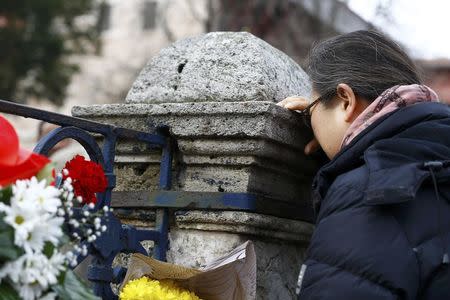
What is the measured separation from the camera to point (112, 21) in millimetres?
24703

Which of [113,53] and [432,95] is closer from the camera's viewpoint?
[432,95]

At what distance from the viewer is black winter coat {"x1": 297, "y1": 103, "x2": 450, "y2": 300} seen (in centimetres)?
187

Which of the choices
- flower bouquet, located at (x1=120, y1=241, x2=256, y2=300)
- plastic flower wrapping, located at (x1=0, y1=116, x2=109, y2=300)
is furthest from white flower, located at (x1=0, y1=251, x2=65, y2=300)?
flower bouquet, located at (x1=120, y1=241, x2=256, y2=300)

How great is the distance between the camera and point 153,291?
6.70 feet

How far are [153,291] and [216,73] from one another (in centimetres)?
74

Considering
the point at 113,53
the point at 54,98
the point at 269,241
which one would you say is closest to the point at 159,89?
the point at 269,241

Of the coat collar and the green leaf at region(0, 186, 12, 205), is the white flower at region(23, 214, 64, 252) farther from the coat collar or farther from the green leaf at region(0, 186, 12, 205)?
the coat collar

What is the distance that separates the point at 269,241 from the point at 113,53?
72.2 ft

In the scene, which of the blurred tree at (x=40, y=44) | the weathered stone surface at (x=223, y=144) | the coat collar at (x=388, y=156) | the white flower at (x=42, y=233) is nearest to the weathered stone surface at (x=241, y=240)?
the weathered stone surface at (x=223, y=144)

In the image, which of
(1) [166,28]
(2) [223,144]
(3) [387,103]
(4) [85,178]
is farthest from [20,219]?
(1) [166,28]

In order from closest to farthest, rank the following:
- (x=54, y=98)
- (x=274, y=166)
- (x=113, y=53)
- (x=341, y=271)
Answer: (x=341, y=271) < (x=274, y=166) < (x=54, y=98) < (x=113, y=53)

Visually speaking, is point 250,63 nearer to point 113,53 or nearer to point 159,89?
point 159,89

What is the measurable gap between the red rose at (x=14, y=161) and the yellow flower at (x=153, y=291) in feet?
1.78

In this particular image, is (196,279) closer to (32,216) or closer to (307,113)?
(307,113)
